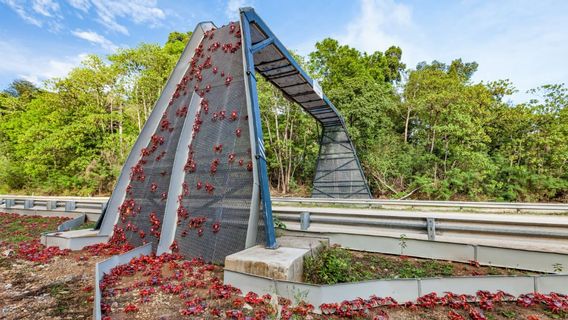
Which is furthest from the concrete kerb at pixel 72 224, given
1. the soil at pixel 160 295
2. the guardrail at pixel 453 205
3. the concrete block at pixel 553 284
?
the concrete block at pixel 553 284

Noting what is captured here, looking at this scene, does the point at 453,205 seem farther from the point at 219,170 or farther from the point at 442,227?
the point at 219,170

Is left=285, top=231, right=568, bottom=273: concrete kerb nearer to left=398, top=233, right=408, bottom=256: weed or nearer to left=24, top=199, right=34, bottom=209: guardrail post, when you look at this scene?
left=398, top=233, right=408, bottom=256: weed

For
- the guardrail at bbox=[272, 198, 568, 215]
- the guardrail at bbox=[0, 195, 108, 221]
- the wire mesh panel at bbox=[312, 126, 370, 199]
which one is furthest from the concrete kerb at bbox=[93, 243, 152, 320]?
the wire mesh panel at bbox=[312, 126, 370, 199]

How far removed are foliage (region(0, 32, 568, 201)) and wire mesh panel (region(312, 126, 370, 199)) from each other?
1.04m

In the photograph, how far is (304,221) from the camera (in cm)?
511

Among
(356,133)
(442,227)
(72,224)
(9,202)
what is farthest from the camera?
(356,133)

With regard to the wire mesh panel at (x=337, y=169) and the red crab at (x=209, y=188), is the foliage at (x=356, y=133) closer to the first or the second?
the wire mesh panel at (x=337, y=169)

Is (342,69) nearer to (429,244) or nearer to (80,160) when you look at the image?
(429,244)

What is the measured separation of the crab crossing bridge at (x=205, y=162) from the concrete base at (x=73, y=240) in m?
0.22

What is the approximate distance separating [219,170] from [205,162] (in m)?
0.42

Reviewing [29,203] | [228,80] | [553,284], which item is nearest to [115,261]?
[228,80]

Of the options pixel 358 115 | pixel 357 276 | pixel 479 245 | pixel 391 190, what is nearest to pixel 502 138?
pixel 391 190

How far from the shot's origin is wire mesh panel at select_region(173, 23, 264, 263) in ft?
14.3

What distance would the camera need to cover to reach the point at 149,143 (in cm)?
589
